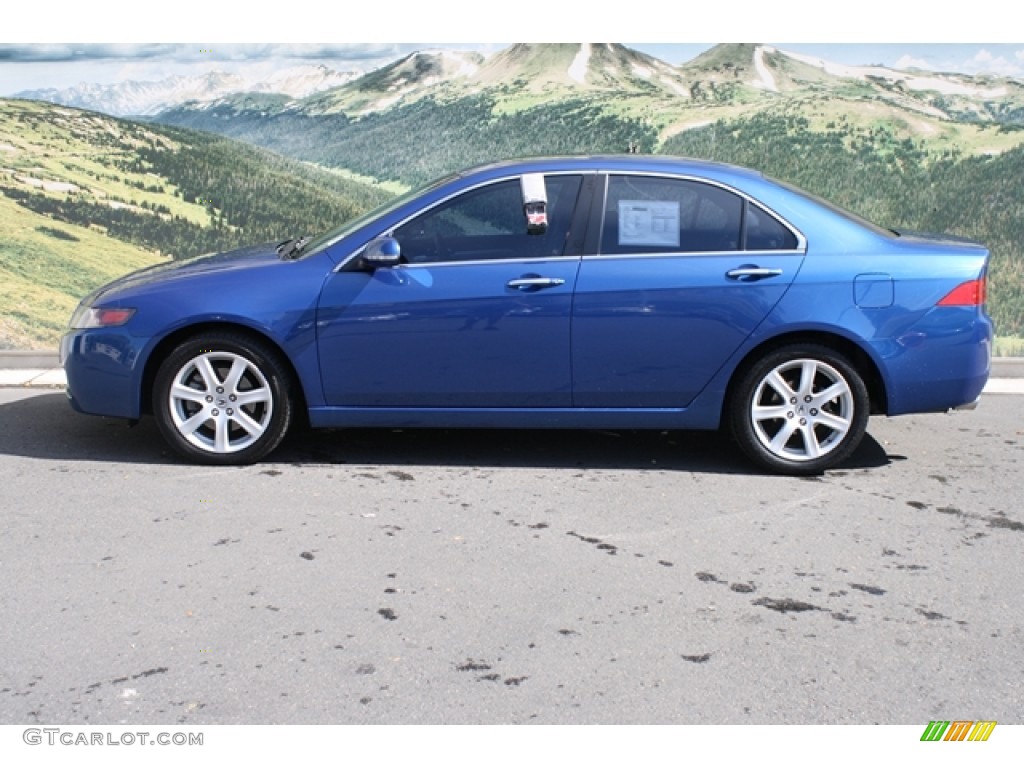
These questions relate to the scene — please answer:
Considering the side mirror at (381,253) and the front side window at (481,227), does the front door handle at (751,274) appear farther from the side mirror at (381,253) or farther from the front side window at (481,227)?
the side mirror at (381,253)

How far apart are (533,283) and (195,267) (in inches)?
71.3

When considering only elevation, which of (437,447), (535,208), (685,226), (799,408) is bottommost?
(437,447)

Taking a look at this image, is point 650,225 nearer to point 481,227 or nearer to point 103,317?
point 481,227

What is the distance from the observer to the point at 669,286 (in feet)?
19.1

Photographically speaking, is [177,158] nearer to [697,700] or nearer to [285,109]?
[285,109]

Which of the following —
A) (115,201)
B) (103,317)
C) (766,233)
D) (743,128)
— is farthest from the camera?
(743,128)

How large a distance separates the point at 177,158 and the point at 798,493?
626cm

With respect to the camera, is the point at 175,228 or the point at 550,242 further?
the point at 175,228

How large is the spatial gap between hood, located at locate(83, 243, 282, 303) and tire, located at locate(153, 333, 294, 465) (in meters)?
0.40

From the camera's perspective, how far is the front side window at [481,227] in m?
5.95

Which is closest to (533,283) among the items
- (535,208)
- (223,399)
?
(535,208)

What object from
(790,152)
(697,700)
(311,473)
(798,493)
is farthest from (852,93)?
(697,700)

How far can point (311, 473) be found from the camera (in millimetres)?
5969
